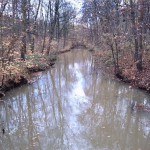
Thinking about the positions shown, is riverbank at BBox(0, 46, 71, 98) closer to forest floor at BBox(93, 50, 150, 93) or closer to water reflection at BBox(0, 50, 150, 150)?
water reflection at BBox(0, 50, 150, 150)

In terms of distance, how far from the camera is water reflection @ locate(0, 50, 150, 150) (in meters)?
8.35

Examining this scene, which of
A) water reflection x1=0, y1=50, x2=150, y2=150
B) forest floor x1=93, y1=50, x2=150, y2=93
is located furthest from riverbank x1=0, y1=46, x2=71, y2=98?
forest floor x1=93, y1=50, x2=150, y2=93

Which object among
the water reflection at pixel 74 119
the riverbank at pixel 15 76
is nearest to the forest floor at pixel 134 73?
the water reflection at pixel 74 119

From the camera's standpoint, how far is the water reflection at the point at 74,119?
8.35 metres

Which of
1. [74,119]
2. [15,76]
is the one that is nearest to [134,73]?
[15,76]

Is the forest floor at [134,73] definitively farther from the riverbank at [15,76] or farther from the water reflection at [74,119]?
the riverbank at [15,76]

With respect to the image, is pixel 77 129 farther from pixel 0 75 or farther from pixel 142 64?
pixel 142 64

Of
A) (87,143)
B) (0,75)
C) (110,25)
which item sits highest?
(110,25)

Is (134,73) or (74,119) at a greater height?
(134,73)

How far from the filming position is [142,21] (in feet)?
53.5

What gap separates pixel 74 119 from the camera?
10.5 metres

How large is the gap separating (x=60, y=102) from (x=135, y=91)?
12.8 ft

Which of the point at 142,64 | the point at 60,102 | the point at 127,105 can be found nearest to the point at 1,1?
the point at 60,102

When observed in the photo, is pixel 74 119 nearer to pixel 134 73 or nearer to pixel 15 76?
pixel 15 76
